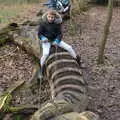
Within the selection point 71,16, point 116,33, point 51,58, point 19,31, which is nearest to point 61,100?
point 51,58

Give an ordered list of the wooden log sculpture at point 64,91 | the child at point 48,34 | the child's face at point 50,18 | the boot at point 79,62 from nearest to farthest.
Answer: the wooden log sculpture at point 64,91, the child's face at point 50,18, the child at point 48,34, the boot at point 79,62

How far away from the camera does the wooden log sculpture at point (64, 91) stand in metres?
5.54

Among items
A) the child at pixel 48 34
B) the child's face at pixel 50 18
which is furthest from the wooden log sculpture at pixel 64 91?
the child's face at pixel 50 18

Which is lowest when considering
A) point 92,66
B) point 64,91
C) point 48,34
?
point 92,66

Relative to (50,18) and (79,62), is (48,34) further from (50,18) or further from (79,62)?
(79,62)

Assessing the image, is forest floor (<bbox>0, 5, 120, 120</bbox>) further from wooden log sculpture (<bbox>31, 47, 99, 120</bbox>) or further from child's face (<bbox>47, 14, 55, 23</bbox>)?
child's face (<bbox>47, 14, 55, 23</bbox>)

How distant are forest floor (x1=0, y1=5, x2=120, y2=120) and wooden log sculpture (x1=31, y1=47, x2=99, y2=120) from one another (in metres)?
0.51

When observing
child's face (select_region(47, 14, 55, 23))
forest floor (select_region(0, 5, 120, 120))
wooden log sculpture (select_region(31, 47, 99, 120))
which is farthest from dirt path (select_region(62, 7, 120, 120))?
child's face (select_region(47, 14, 55, 23))

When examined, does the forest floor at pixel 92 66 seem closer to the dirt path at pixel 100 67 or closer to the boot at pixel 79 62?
the dirt path at pixel 100 67

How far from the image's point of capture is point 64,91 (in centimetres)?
693

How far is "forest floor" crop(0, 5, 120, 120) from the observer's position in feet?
24.5

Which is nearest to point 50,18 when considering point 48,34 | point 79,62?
point 48,34

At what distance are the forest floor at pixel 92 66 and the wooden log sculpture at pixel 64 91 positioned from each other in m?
0.51

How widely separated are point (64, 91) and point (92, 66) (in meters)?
A: 2.44
